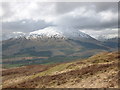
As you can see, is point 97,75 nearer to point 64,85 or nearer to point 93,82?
point 93,82

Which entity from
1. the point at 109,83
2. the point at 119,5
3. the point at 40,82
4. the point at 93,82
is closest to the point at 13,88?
the point at 40,82

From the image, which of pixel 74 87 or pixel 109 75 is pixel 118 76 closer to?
pixel 109 75

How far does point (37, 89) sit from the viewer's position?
35281 millimetres

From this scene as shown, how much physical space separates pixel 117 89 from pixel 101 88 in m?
2.36

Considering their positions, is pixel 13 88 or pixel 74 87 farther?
pixel 13 88

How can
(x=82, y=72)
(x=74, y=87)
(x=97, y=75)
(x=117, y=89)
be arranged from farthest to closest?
(x=82, y=72) → (x=97, y=75) → (x=74, y=87) → (x=117, y=89)

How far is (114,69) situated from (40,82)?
12.6 meters

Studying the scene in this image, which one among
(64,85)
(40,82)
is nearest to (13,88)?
(40,82)

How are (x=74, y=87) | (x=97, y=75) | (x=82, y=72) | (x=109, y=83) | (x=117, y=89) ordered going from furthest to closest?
(x=82, y=72)
(x=97, y=75)
(x=74, y=87)
(x=109, y=83)
(x=117, y=89)

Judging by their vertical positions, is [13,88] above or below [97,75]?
below

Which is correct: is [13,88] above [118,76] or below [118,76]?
below

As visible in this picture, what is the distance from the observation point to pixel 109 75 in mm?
33594

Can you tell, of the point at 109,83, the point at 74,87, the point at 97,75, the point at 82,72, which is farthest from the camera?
the point at 82,72

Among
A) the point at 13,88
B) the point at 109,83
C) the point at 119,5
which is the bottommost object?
the point at 13,88
